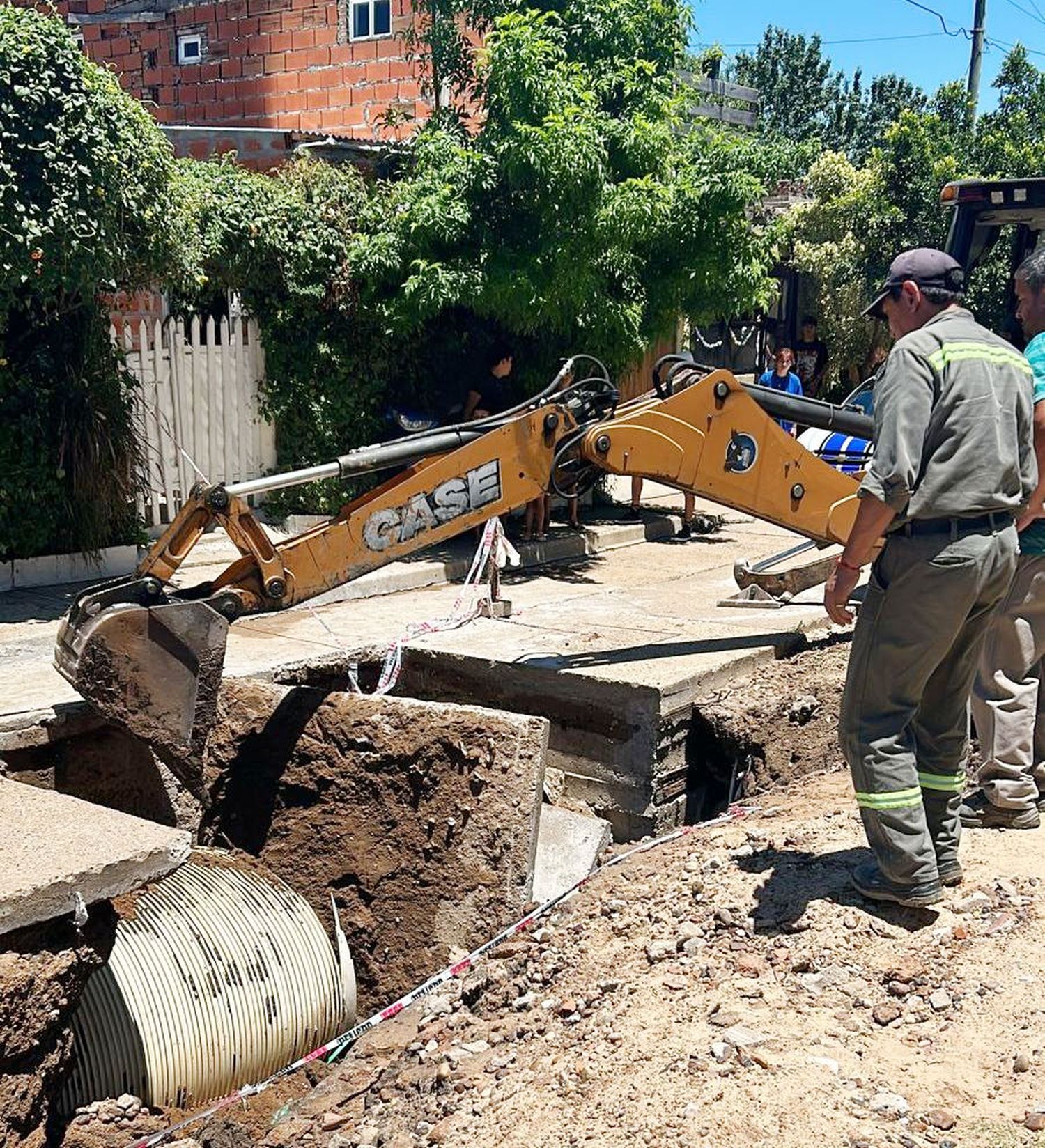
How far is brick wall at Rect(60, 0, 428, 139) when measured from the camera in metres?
15.4

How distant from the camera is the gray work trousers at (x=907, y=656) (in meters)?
4.16

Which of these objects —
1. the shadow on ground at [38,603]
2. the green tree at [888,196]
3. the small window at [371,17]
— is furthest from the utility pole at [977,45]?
the shadow on ground at [38,603]

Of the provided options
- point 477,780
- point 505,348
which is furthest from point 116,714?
point 505,348

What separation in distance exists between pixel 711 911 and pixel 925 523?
1.58 m

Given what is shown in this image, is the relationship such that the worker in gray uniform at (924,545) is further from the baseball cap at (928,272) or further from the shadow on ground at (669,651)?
the shadow on ground at (669,651)

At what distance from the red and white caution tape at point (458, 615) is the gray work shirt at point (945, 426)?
11.1 ft

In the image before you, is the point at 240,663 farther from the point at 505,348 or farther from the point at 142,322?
the point at 505,348

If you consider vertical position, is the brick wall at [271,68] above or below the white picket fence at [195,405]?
above

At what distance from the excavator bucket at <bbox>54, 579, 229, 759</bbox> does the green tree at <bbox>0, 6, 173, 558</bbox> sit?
3524 mm

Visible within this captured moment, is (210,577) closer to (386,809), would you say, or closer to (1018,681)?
(386,809)

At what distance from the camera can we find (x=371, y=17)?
15.3m

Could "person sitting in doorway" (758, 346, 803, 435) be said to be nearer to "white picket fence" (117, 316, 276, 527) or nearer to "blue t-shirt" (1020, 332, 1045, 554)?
"white picket fence" (117, 316, 276, 527)

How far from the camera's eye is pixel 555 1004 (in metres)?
4.37

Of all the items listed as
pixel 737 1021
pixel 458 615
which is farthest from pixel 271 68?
pixel 737 1021
